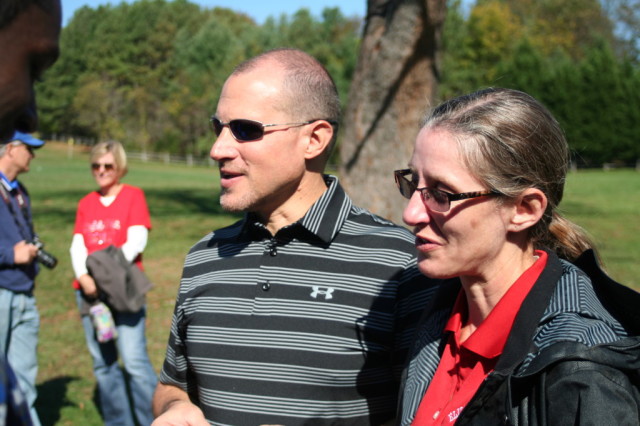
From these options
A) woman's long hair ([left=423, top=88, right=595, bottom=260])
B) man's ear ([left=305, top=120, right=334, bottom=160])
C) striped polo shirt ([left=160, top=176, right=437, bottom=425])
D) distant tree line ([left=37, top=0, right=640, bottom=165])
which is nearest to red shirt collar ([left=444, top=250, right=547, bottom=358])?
woman's long hair ([left=423, top=88, right=595, bottom=260])

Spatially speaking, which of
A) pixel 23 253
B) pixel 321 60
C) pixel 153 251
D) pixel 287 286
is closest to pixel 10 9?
pixel 287 286

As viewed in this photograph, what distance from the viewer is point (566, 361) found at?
1643mm

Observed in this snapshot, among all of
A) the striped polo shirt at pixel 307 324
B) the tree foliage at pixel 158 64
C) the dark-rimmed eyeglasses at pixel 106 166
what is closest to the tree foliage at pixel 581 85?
the tree foliage at pixel 158 64

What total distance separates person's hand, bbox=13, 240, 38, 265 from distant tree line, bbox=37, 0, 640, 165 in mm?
44425

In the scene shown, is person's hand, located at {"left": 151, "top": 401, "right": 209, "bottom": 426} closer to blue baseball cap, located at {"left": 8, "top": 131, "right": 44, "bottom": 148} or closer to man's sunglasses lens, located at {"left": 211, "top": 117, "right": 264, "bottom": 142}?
man's sunglasses lens, located at {"left": 211, "top": 117, "right": 264, "bottom": 142}

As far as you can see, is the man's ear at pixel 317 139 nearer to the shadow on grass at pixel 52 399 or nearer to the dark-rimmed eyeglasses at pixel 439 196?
the dark-rimmed eyeglasses at pixel 439 196

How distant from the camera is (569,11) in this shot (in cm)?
6431

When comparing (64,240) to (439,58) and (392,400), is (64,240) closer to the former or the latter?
(439,58)

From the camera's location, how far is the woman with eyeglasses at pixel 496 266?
1.80m

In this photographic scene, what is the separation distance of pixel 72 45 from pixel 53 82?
1224 cm

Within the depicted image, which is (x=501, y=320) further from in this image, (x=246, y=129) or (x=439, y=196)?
(x=246, y=129)

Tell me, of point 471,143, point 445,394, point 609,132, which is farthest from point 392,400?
point 609,132

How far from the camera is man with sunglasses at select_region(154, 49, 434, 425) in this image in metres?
2.47

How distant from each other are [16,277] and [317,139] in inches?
141
